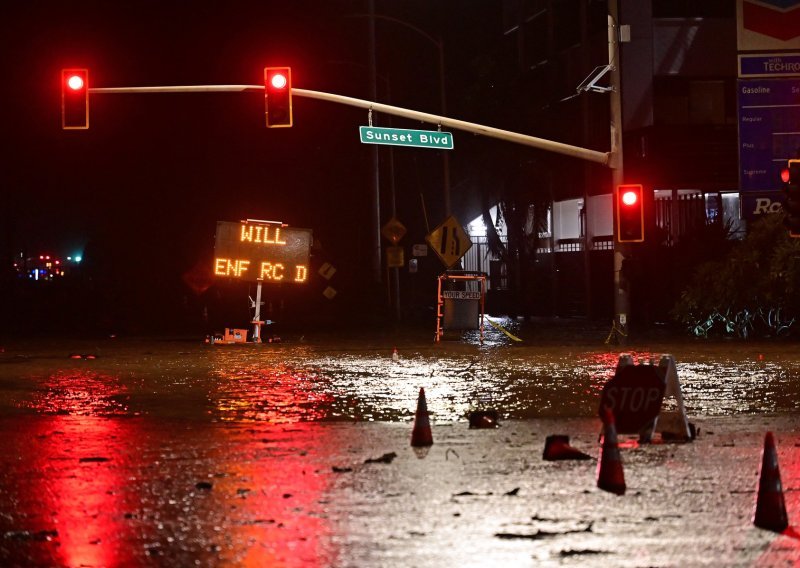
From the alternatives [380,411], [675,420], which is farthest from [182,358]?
[675,420]

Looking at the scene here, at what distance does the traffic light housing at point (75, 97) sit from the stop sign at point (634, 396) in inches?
695

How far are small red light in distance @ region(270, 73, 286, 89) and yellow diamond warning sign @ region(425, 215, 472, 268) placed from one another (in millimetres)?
7747

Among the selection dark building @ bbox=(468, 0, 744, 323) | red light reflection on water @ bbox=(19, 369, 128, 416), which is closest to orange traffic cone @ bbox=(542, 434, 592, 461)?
red light reflection on water @ bbox=(19, 369, 128, 416)

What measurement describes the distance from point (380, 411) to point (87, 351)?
A: 13921 millimetres

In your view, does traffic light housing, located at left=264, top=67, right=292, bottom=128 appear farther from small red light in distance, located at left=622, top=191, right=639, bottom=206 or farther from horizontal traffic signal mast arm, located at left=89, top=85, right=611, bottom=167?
small red light in distance, located at left=622, top=191, right=639, bottom=206

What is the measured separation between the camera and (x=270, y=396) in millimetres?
16750

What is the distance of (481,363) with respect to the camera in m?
22.7

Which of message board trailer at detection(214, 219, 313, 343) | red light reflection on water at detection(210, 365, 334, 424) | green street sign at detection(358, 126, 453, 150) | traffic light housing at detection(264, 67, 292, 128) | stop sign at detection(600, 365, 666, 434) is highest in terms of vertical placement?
traffic light housing at detection(264, 67, 292, 128)

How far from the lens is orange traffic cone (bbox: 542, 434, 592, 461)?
10898mm

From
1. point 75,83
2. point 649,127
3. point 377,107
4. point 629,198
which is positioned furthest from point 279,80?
point 649,127

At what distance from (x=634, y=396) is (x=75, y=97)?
17920mm

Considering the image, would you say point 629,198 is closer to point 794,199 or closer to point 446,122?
point 446,122

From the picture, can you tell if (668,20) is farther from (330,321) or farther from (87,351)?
(87,351)

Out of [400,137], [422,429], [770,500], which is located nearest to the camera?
[770,500]
